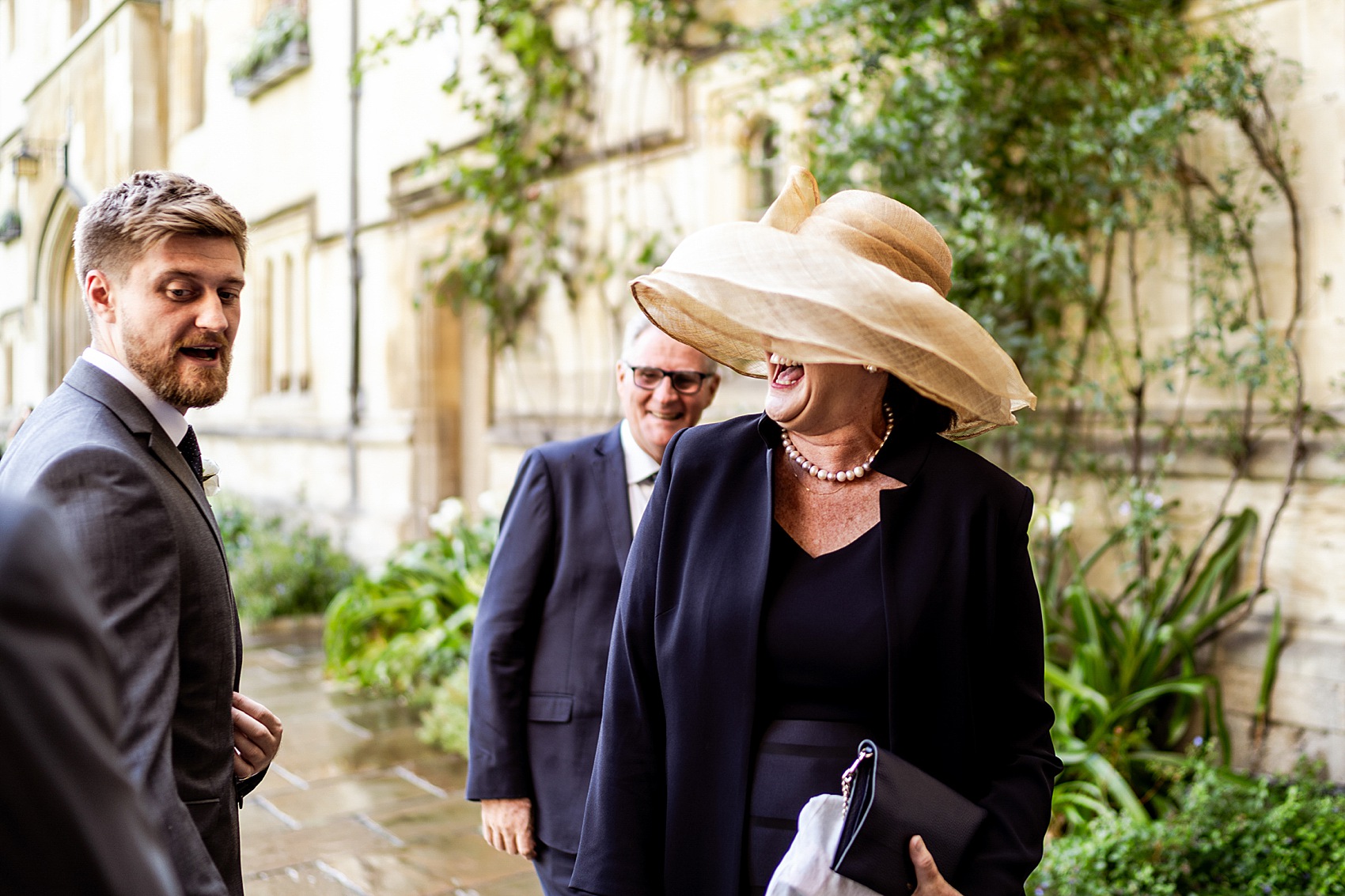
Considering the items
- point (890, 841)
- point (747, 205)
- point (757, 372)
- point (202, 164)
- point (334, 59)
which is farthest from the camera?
point (202, 164)

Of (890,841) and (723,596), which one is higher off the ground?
(723,596)

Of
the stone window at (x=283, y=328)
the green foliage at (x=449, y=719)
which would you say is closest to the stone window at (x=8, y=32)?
the stone window at (x=283, y=328)

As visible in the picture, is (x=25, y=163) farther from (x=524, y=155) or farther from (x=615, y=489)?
(x=615, y=489)

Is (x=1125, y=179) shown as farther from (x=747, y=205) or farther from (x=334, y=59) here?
(x=334, y=59)

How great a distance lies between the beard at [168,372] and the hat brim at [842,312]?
0.66 metres

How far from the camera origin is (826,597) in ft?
5.36

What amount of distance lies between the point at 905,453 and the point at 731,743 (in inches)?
19.1

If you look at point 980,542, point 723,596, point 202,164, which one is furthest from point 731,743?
point 202,164

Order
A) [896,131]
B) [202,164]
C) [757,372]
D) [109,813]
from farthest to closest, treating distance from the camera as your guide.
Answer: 1. [202,164]
2. [896,131]
3. [757,372]
4. [109,813]

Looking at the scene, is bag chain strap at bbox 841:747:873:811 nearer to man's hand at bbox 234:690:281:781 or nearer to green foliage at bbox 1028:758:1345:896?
man's hand at bbox 234:690:281:781

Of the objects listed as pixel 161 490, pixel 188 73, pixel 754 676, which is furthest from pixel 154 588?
pixel 188 73

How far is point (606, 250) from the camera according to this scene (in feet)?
22.8

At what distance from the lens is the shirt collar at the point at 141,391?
1.56 meters

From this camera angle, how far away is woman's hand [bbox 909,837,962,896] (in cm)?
148
